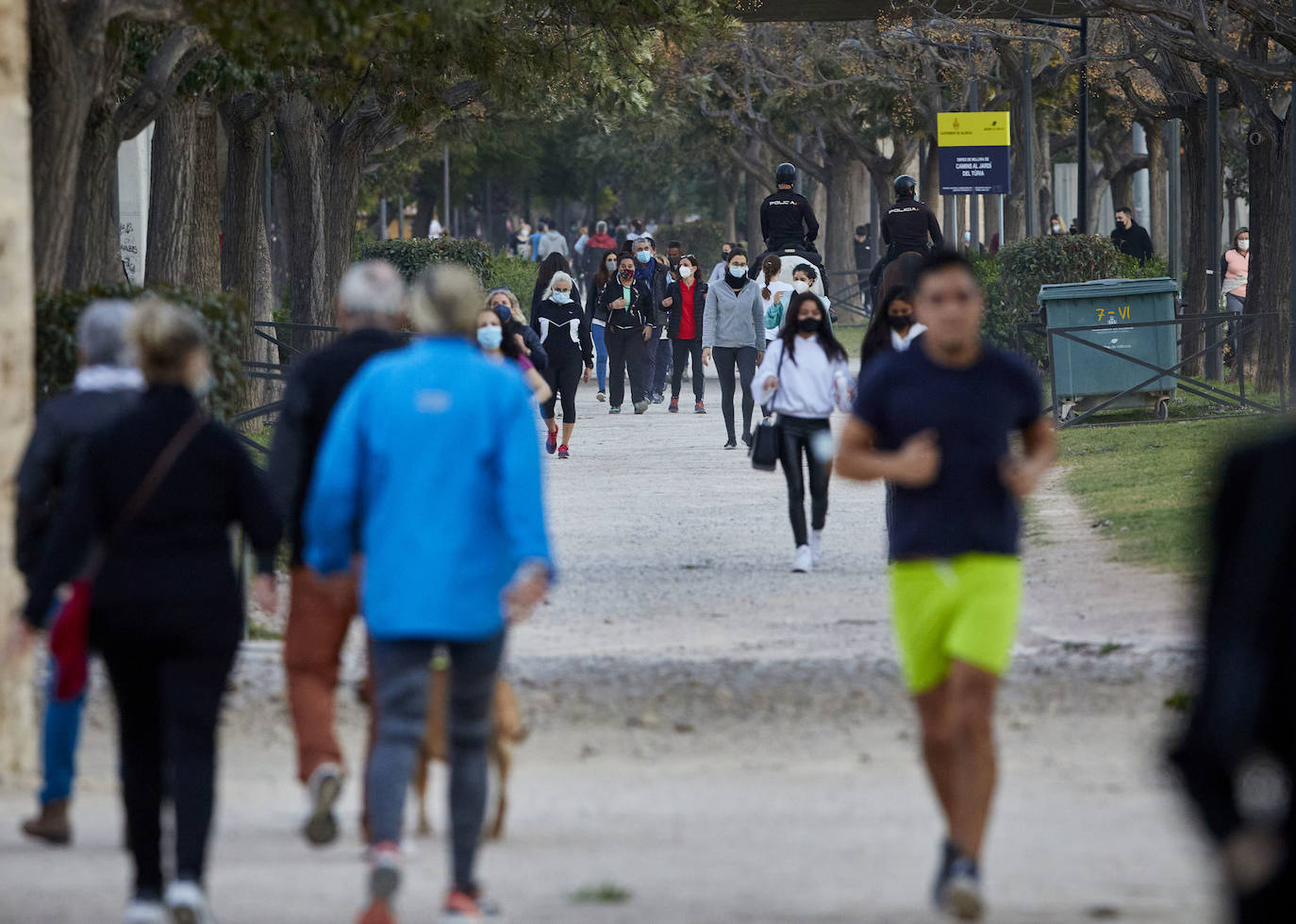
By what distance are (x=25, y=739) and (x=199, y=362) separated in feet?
7.29

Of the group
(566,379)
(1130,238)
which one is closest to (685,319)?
(566,379)

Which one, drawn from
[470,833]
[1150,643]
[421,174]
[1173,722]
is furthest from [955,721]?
[421,174]

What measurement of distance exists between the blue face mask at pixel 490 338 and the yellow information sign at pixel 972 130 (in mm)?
16159

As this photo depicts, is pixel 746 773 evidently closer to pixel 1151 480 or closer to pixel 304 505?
pixel 304 505

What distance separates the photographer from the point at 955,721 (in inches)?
203

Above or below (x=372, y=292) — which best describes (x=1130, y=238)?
above

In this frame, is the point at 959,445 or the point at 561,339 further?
the point at 561,339

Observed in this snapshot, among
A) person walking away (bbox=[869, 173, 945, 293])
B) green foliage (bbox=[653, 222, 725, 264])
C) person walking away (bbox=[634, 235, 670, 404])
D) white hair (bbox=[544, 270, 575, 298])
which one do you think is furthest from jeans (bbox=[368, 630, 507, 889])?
green foliage (bbox=[653, 222, 725, 264])

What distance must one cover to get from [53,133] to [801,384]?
4.14 m

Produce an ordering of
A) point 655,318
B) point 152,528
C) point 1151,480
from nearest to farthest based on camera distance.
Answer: point 152,528 < point 1151,480 < point 655,318

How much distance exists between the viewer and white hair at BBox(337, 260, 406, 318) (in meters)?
6.11

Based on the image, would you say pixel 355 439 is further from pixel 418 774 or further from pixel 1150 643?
pixel 1150 643

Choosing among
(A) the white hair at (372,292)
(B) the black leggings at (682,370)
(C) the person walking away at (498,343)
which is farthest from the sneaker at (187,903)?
(B) the black leggings at (682,370)

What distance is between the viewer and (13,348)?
22.6ft
